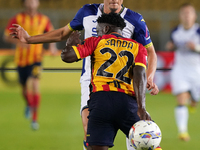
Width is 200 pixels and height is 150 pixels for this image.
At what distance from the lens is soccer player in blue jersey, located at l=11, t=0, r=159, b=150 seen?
11.7 ft

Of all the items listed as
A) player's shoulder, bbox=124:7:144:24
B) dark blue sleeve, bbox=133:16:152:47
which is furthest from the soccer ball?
player's shoulder, bbox=124:7:144:24

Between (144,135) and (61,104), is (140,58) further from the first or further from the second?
(61,104)

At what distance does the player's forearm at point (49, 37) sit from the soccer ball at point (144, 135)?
144 centimetres

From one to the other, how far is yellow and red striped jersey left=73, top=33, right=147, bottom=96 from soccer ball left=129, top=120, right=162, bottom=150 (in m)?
0.32

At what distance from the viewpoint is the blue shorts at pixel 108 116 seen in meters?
2.85

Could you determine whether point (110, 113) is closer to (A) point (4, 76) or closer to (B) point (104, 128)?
(B) point (104, 128)

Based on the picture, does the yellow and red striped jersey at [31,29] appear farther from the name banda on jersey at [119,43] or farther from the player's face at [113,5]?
the name banda on jersey at [119,43]

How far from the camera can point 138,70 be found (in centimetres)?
288

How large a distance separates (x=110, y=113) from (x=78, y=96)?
8246 mm

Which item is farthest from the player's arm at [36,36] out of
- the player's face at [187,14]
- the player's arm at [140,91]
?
the player's face at [187,14]

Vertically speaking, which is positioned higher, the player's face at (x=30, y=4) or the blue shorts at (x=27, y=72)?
the player's face at (x=30, y=4)

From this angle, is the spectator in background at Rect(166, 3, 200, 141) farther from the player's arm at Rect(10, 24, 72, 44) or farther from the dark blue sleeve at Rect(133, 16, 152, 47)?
the player's arm at Rect(10, 24, 72, 44)

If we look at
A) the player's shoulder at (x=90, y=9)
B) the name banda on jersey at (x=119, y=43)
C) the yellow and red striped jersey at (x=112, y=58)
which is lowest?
the yellow and red striped jersey at (x=112, y=58)

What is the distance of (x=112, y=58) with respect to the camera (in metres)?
2.87
